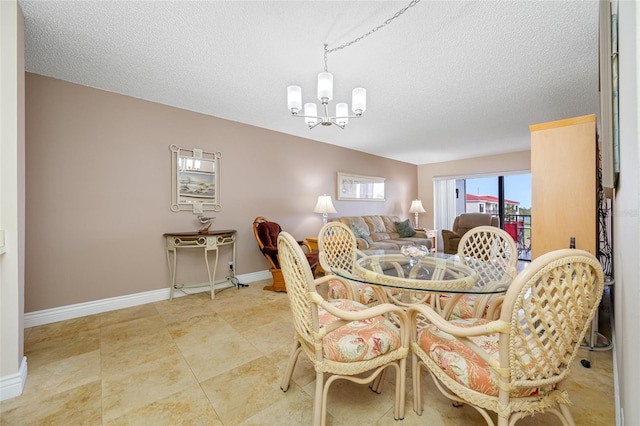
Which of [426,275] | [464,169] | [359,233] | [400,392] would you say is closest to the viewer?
[400,392]

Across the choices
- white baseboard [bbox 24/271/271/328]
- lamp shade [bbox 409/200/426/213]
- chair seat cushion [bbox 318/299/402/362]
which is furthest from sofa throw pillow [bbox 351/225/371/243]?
chair seat cushion [bbox 318/299/402/362]

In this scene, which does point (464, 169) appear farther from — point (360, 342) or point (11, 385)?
point (11, 385)

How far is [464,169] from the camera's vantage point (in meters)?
6.24

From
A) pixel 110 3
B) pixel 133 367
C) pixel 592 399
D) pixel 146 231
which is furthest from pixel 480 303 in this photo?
pixel 146 231

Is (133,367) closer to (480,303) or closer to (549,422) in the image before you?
(480,303)

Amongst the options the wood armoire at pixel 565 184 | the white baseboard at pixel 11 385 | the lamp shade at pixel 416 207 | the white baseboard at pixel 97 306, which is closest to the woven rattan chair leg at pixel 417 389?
the wood armoire at pixel 565 184

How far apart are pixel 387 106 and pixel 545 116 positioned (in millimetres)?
2260

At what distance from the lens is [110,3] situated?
5.46 feet

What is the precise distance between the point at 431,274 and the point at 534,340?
824 mm

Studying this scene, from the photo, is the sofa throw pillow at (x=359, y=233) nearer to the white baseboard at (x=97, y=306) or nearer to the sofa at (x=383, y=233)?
the sofa at (x=383, y=233)

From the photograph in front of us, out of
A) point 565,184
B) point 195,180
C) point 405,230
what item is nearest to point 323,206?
point 195,180

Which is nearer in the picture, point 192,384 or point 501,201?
point 192,384

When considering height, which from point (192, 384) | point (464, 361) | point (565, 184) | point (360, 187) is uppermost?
point (360, 187)

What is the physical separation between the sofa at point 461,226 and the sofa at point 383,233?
33cm
